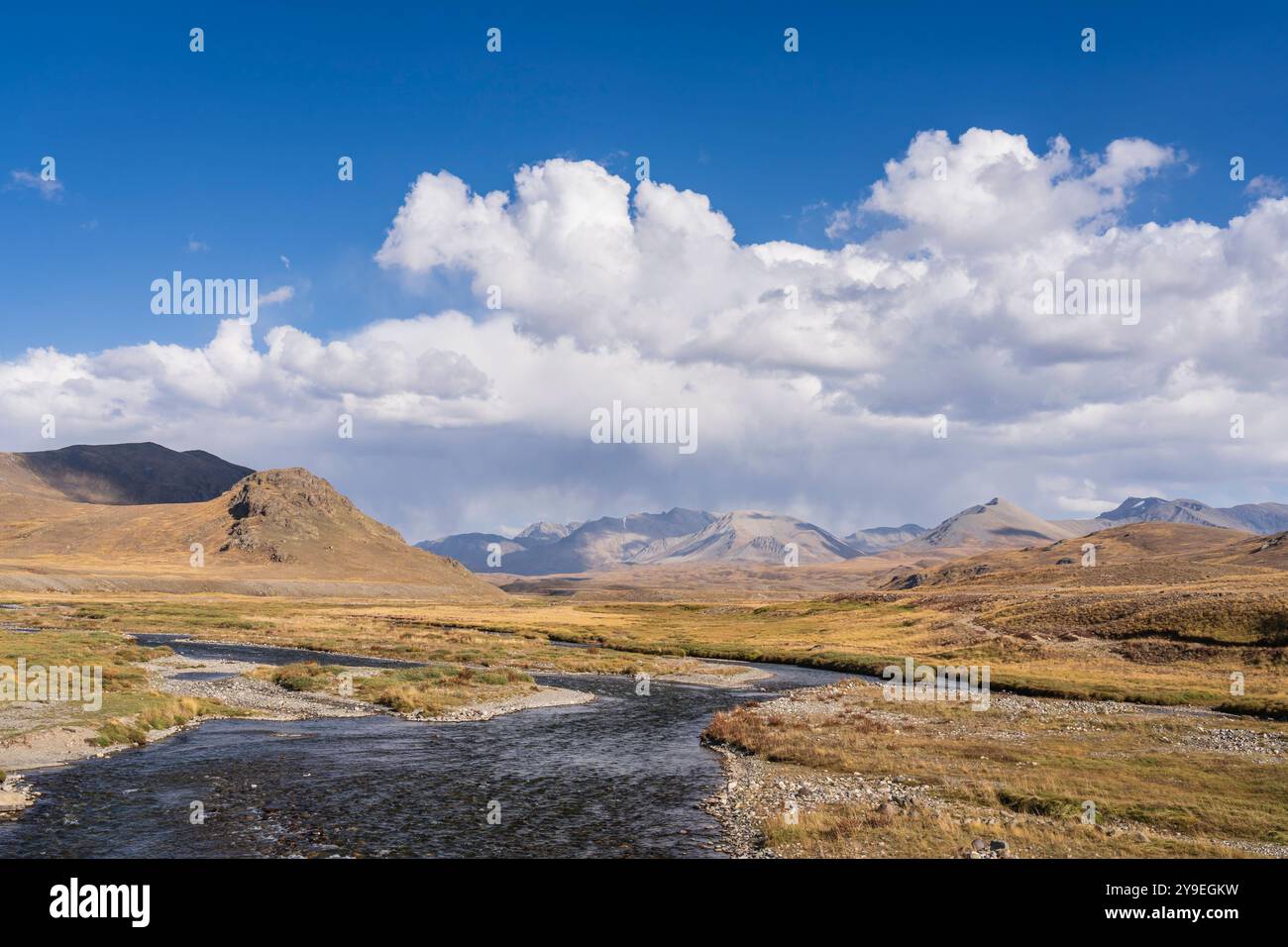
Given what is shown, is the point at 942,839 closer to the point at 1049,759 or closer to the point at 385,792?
→ the point at 1049,759

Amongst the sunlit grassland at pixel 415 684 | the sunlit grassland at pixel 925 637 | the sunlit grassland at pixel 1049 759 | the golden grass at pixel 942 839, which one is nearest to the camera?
the golden grass at pixel 942 839

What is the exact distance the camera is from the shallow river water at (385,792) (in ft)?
85.2

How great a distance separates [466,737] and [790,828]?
2409 centimetres

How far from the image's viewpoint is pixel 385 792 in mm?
32656

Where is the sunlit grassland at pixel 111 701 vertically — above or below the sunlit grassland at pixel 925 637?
above

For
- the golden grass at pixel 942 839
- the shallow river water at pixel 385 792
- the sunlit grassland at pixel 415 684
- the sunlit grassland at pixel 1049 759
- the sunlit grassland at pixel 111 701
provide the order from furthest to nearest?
the sunlit grassland at pixel 415 684 → the sunlit grassland at pixel 111 701 → the sunlit grassland at pixel 1049 759 → the shallow river water at pixel 385 792 → the golden grass at pixel 942 839

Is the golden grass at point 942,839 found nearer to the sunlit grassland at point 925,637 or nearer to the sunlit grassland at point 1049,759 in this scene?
the sunlit grassland at point 1049,759

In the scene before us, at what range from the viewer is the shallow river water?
85.2 feet

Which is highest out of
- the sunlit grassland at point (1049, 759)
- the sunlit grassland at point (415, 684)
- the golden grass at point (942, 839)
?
the golden grass at point (942, 839)

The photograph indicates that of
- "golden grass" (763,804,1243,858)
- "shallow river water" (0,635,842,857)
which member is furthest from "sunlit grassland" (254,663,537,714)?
"golden grass" (763,804,1243,858)

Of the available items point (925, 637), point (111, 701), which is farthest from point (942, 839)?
point (925, 637)

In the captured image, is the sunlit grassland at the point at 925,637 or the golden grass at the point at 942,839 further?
the sunlit grassland at the point at 925,637

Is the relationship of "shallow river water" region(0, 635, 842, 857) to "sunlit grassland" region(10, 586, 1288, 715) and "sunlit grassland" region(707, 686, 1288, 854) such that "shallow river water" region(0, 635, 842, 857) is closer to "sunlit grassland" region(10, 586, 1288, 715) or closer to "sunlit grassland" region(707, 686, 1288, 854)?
"sunlit grassland" region(707, 686, 1288, 854)

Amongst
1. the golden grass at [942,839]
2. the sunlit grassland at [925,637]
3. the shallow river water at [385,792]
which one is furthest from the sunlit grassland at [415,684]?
the golden grass at [942,839]
